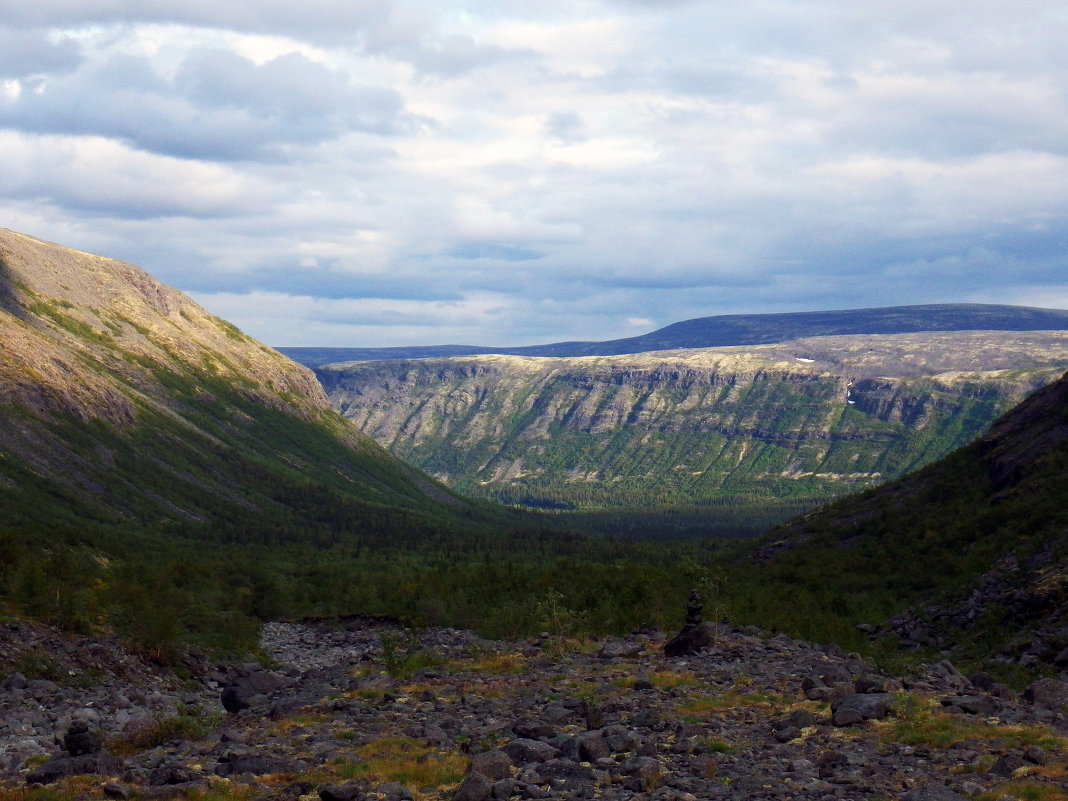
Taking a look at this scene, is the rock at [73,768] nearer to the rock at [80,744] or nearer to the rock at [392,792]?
the rock at [80,744]

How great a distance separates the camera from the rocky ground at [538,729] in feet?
101

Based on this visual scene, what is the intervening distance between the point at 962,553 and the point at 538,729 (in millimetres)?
73408

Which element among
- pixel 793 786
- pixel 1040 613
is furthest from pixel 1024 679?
pixel 793 786

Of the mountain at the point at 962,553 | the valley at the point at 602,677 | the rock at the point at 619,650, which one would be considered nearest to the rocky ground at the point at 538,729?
the valley at the point at 602,677

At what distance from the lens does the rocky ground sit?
3077 centimetres

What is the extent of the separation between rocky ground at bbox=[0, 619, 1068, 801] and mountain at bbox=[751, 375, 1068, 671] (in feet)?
47.7

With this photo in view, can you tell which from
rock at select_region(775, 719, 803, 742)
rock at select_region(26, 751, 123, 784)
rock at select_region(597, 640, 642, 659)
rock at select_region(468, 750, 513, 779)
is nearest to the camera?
rock at select_region(468, 750, 513, 779)

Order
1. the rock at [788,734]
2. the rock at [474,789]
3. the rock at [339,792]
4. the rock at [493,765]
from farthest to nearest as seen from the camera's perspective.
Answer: the rock at [788,734] < the rock at [493,765] < the rock at [339,792] < the rock at [474,789]

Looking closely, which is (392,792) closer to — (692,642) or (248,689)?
(248,689)

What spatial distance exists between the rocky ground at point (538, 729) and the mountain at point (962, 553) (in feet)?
47.7

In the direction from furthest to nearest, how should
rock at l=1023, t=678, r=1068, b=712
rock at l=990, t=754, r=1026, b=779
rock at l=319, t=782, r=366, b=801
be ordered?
rock at l=1023, t=678, r=1068, b=712 < rock at l=319, t=782, r=366, b=801 < rock at l=990, t=754, r=1026, b=779

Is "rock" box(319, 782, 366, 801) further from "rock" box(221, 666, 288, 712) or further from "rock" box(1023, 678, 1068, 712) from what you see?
"rock" box(1023, 678, 1068, 712)

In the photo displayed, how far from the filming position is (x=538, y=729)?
38844 mm

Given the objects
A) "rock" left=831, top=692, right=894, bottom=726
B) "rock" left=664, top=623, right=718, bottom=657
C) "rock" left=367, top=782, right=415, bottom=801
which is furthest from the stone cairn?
"rock" left=367, top=782, right=415, bottom=801
